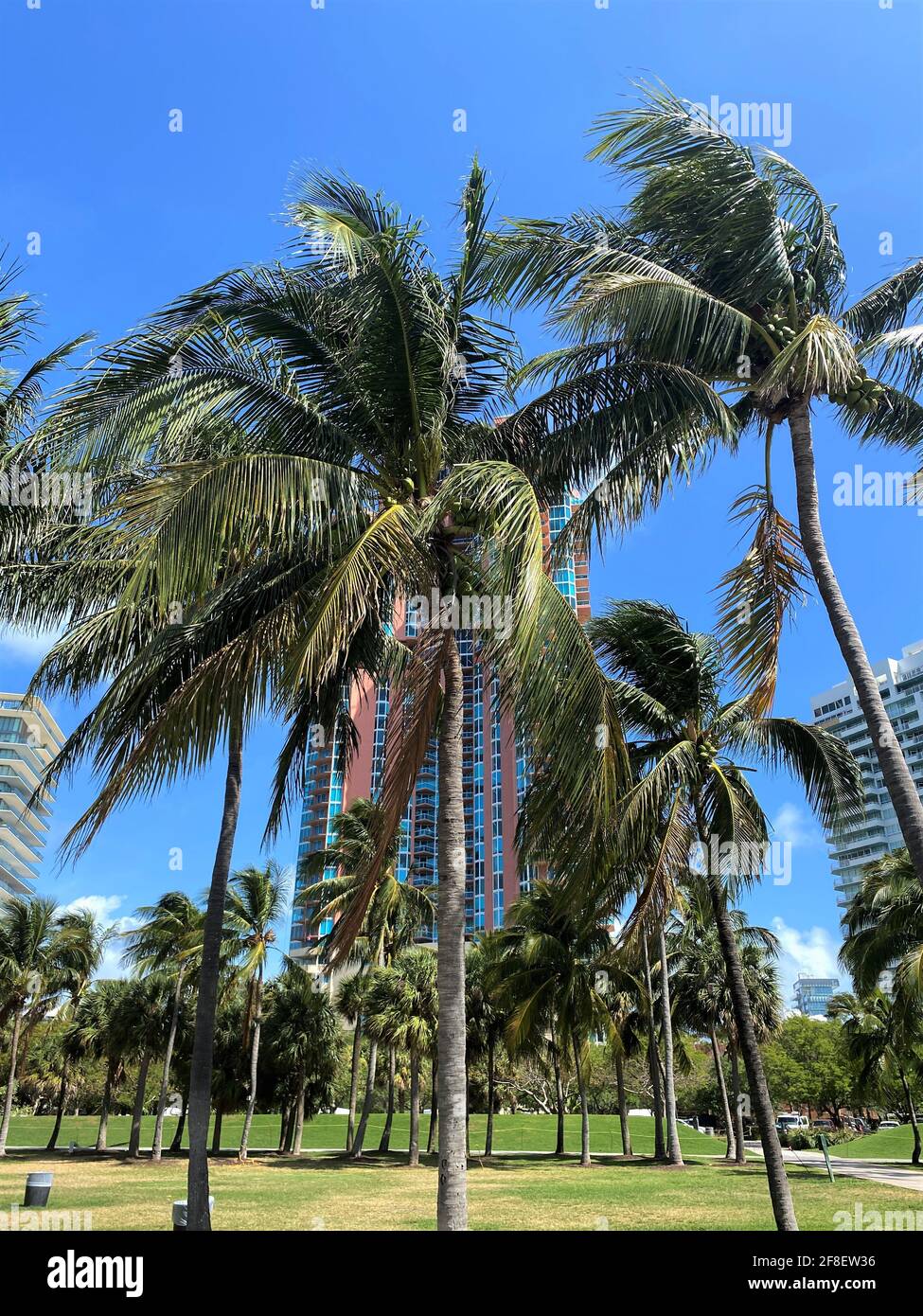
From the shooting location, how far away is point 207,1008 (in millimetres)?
12812

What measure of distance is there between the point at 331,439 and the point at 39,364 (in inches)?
180

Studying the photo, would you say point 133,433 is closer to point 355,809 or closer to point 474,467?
point 474,467

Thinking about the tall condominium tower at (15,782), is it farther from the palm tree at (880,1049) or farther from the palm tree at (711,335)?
the palm tree at (711,335)

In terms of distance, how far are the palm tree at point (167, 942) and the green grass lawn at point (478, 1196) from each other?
5.02m

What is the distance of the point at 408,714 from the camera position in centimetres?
847

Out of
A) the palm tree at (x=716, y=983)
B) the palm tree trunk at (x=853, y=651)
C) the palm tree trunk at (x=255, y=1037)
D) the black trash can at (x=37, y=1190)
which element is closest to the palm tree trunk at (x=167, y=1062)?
the palm tree trunk at (x=255, y=1037)

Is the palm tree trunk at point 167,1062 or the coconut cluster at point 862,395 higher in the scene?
the coconut cluster at point 862,395

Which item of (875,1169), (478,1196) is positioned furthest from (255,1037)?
(875,1169)

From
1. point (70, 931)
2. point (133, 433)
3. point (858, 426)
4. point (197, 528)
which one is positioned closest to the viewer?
point (197, 528)

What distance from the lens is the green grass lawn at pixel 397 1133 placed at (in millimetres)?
52062

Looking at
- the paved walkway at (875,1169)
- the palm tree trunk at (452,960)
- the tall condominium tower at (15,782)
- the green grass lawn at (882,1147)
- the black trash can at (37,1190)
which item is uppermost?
the tall condominium tower at (15,782)

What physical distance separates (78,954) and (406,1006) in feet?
59.3
